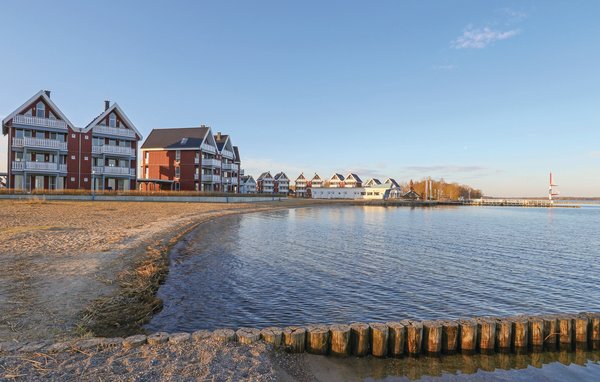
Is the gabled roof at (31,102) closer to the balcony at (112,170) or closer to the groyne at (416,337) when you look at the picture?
the balcony at (112,170)

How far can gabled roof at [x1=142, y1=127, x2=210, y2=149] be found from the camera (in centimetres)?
6631

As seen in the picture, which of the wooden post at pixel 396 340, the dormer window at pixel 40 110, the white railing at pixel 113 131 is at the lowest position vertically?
the wooden post at pixel 396 340

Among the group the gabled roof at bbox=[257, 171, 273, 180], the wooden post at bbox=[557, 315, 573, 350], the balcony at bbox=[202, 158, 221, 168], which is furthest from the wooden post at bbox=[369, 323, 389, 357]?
the gabled roof at bbox=[257, 171, 273, 180]

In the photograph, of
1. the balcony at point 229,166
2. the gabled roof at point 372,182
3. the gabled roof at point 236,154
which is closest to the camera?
the balcony at point 229,166

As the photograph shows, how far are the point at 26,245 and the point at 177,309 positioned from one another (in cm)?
1040

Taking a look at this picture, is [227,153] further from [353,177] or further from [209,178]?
[353,177]

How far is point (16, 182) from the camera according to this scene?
48.7m

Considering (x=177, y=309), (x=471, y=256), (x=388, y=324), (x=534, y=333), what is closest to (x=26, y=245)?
(x=177, y=309)

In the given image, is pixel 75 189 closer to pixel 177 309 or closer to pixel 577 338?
pixel 177 309

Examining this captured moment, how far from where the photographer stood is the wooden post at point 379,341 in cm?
749

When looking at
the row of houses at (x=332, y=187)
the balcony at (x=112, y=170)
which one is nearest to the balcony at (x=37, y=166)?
the balcony at (x=112, y=170)

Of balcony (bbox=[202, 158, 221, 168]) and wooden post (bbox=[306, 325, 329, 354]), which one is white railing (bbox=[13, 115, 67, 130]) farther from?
wooden post (bbox=[306, 325, 329, 354])

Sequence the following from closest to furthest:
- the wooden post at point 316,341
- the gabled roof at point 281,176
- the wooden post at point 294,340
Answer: the wooden post at point 294,340 < the wooden post at point 316,341 < the gabled roof at point 281,176

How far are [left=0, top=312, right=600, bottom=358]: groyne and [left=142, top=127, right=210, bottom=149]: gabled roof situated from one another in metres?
61.4
